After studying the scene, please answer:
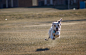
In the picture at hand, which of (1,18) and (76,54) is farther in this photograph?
(1,18)

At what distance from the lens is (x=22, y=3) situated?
64062 mm

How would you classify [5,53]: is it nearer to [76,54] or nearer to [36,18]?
[76,54]

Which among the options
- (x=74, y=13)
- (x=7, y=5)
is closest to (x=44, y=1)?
(x=7, y=5)

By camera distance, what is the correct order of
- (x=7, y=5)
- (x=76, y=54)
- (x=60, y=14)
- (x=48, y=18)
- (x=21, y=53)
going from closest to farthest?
(x=76, y=54), (x=21, y=53), (x=48, y=18), (x=60, y=14), (x=7, y=5)

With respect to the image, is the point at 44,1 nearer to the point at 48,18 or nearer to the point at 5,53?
the point at 48,18

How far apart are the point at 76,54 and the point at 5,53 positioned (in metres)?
3.09

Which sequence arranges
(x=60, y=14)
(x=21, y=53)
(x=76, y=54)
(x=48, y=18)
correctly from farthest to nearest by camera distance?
(x=60, y=14)
(x=48, y=18)
(x=21, y=53)
(x=76, y=54)

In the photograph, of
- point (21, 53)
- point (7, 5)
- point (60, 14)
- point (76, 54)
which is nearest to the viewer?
point (76, 54)

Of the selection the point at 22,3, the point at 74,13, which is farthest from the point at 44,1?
the point at 74,13

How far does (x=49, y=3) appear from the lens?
63031 millimetres

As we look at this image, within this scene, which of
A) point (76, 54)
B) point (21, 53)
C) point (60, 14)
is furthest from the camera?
point (60, 14)

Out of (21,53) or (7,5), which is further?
(7,5)

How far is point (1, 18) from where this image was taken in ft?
109

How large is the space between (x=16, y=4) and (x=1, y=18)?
31.4 meters
